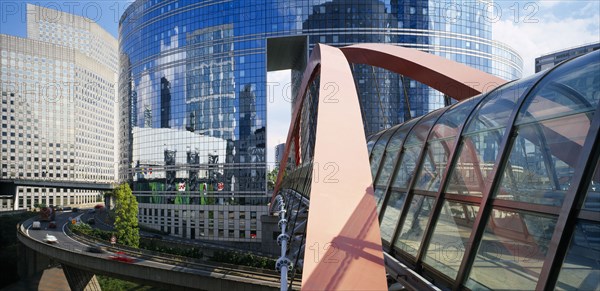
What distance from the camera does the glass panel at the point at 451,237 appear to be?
5121 millimetres

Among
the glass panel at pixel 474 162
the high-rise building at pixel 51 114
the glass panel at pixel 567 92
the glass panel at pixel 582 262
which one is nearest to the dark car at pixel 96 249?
the glass panel at pixel 474 162

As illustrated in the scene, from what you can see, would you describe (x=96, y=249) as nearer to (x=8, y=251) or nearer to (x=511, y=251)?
(x=8, y=251)

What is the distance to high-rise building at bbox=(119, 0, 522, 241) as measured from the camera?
5578 cm

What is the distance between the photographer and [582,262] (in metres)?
3.37

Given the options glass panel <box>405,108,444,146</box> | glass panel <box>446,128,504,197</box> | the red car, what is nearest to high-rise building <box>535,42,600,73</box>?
the red car

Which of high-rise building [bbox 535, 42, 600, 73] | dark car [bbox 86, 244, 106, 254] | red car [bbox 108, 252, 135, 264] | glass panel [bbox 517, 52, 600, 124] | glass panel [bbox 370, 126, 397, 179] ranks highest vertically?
high-rise building [bbox 535, 42, 600, 73]

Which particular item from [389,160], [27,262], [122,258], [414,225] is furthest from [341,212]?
[27,262]

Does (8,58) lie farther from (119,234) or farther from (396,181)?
(396,181)

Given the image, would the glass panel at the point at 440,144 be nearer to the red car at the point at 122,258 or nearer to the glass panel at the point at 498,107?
the glass panel at the point at 498,107

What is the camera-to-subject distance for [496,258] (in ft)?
14.7

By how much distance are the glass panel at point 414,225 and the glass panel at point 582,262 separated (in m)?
2.77

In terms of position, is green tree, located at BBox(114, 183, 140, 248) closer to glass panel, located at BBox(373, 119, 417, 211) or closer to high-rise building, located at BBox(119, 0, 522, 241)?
high-rise building, located at BBox(119, 0, 522, 241)

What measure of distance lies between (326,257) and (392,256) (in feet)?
6.34

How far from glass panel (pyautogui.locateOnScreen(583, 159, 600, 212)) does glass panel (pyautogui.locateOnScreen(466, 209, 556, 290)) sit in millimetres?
401
